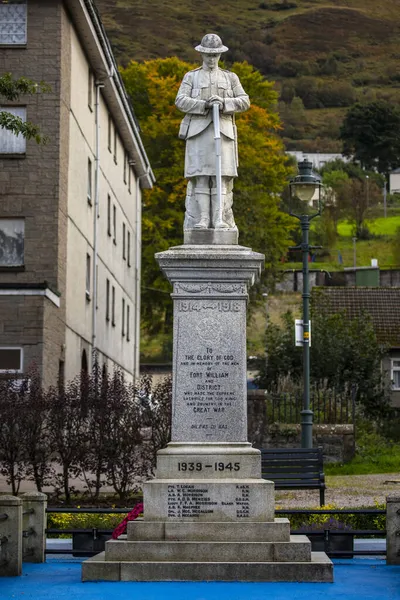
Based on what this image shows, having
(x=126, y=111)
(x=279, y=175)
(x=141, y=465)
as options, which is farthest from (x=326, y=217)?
(x=141, y=465)

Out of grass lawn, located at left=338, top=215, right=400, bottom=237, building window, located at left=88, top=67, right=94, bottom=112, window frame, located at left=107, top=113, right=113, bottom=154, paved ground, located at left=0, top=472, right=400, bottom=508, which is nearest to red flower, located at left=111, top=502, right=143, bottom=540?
paved ground, located at left=0, top=472, right=400, bottom=508

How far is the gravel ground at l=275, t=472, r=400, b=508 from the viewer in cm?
2291

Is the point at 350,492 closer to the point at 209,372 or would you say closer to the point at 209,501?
the point at 209,372

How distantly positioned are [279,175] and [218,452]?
49410 millimetres

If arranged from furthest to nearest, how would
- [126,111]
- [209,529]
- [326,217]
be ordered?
[326,217] → [126,111] → [209,529]

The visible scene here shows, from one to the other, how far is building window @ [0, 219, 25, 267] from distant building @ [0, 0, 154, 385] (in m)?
0.03

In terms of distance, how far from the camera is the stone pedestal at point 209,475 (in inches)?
561

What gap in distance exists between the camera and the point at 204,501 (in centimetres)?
1503

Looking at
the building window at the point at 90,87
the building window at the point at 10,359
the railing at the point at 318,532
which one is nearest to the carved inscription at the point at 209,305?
the railing at the point at 318,532

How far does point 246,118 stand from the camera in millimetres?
63094

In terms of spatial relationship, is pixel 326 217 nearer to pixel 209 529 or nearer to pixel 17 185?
pixel 17 185

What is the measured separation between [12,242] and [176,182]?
26637mm

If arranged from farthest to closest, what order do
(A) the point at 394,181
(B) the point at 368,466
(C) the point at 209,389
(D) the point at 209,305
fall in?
(A) the point at 394,181 < (B) the point at 368,466 < (D) the point at 209,305 < (C) the point at 209,389

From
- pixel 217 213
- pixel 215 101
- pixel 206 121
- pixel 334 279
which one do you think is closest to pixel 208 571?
pixel 217 213
